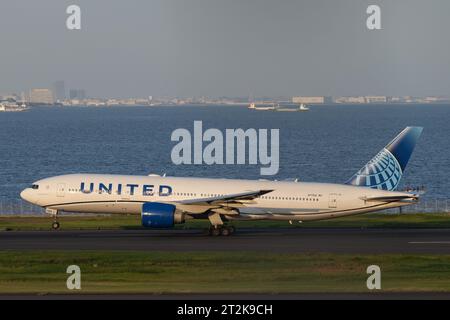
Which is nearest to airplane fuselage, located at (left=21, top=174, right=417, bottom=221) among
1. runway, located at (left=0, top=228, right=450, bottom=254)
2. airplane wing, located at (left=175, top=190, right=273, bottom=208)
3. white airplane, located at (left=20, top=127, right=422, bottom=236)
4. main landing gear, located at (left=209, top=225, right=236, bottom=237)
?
white airplane, located at (left=20, top=127, right=422, bottom=236)

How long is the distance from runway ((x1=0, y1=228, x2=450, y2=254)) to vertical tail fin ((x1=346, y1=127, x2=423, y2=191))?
3542 millimetres

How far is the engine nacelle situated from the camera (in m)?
60.1

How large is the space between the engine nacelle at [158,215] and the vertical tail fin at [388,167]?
14292 millimetres

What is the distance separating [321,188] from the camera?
64.0m

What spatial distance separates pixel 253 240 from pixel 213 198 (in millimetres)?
4342

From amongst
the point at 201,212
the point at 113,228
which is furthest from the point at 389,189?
the point at 113,228

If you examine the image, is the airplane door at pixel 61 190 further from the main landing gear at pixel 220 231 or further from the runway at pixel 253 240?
the main landing gear at pixel 220 231

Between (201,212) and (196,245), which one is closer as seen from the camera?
(196,245)

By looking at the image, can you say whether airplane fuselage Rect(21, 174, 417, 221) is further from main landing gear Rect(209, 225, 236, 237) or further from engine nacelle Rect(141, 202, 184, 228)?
engine nacelle Rect(141, 202, 184, 228)

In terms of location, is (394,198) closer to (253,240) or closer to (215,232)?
(253,240)

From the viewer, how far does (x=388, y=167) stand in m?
68.6
